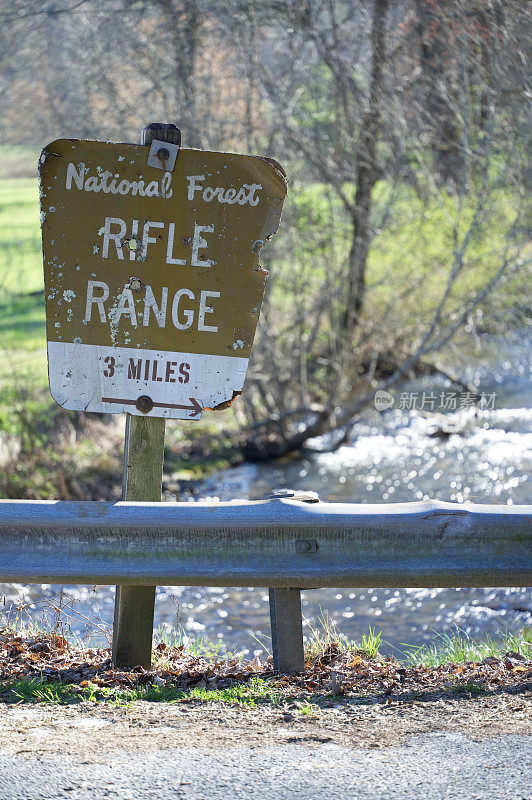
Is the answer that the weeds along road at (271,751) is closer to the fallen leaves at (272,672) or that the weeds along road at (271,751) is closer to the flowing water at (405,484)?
the fallen leaves at (272,672)

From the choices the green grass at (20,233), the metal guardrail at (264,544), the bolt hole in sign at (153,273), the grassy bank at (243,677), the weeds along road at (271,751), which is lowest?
the weeds along road at (271,751)

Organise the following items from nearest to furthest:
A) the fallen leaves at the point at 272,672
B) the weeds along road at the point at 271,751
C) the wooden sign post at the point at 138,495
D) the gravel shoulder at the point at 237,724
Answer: the weeds along road at the point at 271,751, the gravel shoulder at the point at 237,724, the fallen leaves at the point at 272,672, the wooden sign post at the point at 138,495

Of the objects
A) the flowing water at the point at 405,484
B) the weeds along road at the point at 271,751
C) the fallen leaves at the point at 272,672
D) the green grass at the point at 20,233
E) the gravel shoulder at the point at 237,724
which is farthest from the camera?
the green grass at the point at 20,233

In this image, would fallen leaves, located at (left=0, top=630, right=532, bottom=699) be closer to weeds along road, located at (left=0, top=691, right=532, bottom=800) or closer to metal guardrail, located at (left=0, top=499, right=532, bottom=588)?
weeds along road, located at (left=0, top=691, right=532, bottom=800)

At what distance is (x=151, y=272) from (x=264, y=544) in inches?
48.8

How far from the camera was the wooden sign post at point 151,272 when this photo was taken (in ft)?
11.8

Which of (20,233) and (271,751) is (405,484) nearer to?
(271,751)

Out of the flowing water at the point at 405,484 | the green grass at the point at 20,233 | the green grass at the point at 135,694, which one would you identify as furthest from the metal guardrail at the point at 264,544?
the green grass at the point at 20,233

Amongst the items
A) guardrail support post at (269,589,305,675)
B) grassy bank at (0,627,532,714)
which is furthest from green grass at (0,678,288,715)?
guardrail support post at (269,589,305,675)

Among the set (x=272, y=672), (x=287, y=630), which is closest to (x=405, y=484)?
(x=272, y=672)

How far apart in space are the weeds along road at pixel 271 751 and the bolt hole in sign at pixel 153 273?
1.26 meters

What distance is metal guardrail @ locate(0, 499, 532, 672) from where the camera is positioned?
3.41 meters

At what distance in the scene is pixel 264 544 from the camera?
346cm

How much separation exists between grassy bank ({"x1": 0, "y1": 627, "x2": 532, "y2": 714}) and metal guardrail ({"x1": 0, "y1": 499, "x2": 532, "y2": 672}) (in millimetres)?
453
